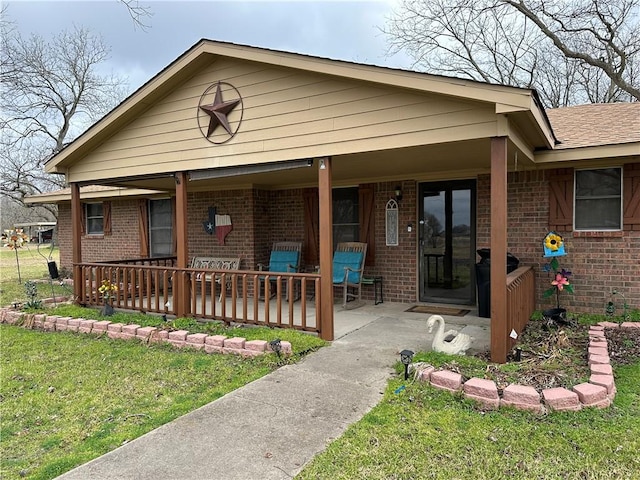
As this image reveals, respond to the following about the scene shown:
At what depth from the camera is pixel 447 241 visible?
7082 millimetres

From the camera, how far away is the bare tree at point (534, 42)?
42.0ft

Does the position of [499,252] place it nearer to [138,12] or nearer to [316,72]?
[316,72]

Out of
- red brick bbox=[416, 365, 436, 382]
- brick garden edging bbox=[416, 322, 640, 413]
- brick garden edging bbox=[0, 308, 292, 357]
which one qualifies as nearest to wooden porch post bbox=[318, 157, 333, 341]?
brick garden edging bbox=[0, 308, 292, 357]

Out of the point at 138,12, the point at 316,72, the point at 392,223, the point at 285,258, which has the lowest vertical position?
the point at 285,258

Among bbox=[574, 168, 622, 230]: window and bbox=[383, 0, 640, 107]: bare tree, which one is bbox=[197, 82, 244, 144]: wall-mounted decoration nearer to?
bbox=[574, 168, 622, 230]: window

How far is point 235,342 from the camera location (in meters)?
4.70

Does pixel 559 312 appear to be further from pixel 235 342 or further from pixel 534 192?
pixel 235 342

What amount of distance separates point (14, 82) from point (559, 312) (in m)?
19.8

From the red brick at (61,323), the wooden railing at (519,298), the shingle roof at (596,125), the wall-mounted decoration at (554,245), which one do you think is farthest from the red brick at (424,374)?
the red brick at (61,323)

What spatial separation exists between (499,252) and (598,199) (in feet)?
9.62

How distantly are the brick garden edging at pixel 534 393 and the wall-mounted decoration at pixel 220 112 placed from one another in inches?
154

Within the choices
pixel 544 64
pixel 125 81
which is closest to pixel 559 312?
pixel 544 64

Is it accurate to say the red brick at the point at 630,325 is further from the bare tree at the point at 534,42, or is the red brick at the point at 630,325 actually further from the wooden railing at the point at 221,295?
the bare tree at the point at 534,42

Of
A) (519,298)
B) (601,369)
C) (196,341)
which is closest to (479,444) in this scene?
(601,369)
